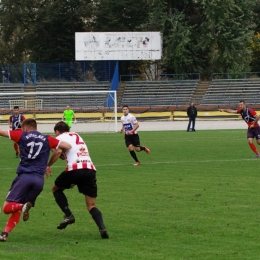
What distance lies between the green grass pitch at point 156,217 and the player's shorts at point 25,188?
0.59m

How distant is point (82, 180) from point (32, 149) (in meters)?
0.87

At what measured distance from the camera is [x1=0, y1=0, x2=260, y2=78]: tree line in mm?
62281

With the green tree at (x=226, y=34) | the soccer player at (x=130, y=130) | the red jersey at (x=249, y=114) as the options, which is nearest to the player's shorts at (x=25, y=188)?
the soccer player at (x=130, y=130)

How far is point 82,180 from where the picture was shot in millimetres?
9719

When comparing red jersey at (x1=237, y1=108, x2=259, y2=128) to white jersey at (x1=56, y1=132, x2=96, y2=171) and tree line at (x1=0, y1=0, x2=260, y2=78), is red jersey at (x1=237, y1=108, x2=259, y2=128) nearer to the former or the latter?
white jersey at (x1=56, y1=132, x2=96, y2=171)

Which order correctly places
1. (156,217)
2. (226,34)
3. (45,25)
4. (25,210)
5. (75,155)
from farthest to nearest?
1. (45,25)
2. (226,34)
3. (156,217)
4. (75,155)
5. (25,210)

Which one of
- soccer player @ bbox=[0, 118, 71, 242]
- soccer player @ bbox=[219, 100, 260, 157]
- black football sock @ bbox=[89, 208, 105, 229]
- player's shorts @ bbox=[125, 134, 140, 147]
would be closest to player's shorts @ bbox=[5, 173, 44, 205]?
soccer player @ bbox=[0, 118, 71, 242]

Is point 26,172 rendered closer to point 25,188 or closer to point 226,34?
point 25,188

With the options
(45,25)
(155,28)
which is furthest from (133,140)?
(45,25)

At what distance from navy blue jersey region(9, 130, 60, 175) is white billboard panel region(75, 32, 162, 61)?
49.2 metres

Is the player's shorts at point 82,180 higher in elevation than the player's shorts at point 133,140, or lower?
higher

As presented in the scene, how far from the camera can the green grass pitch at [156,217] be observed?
8.66 m

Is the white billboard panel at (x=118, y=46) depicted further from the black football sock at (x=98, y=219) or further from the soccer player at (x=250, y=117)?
the black football sock at (x=98, y=219)

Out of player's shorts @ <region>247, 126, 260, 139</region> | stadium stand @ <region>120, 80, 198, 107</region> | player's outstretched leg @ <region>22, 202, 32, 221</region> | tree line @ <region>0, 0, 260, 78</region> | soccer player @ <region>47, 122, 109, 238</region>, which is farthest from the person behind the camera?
tree line @ <region>0, 0, 260, 78</region>
